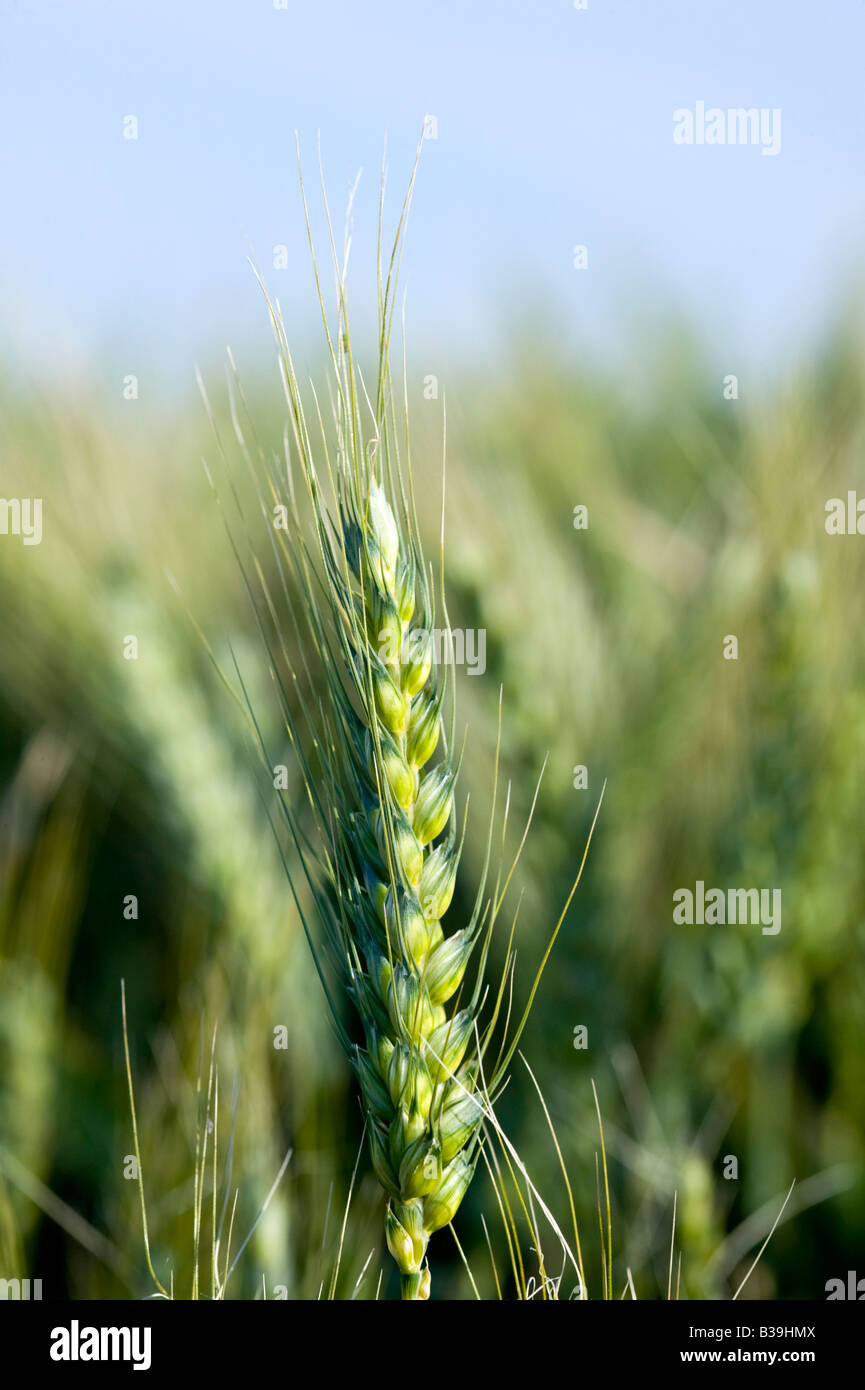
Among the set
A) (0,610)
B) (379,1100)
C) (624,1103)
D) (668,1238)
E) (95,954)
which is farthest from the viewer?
(0,610)

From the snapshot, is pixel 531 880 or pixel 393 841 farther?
pixel 531 880

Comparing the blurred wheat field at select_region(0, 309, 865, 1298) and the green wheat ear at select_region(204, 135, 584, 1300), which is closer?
the green wheat ear at select_region(204, 135, 584, 1300)

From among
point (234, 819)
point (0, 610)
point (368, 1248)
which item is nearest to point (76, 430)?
point (0, 610)

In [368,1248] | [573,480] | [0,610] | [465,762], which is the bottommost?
[368,1248]

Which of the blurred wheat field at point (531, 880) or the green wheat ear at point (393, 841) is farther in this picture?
the blurred wheat field at point (531, 880)

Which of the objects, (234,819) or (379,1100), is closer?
(379,1100)

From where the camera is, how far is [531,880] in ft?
3.28

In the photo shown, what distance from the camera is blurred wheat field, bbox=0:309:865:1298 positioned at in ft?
3.14

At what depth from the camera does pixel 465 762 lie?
3.73 feet

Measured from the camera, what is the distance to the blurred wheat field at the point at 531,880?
0.96 meters

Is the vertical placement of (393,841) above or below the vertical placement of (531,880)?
above

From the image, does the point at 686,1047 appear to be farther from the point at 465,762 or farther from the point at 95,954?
the point at 95,954
